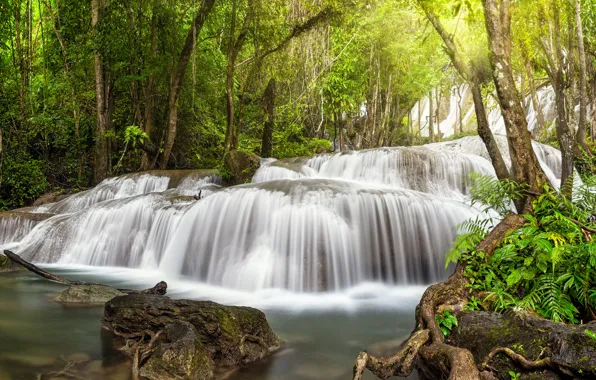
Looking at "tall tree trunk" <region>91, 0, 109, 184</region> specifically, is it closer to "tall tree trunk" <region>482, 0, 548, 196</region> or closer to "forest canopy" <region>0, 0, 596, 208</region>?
"forest canopy" <region>0, 0, 596, 208</region>

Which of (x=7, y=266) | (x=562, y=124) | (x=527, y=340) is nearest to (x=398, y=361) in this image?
(x=527, y=340)

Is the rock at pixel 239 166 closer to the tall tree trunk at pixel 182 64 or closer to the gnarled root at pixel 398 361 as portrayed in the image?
the tall tree trunk at pixel 182 64

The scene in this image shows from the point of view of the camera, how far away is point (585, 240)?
12.5 feet

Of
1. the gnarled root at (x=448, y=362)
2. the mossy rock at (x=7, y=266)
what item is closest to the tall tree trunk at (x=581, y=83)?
the gnarled root at (x=448, y=362)

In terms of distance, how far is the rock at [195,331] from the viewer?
3.21 metres

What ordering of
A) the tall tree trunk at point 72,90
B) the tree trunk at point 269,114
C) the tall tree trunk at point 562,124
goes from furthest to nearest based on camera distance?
the tree trunk at point 269,114, the tall tree trunk at point 72,90, the tall tree trunk at point 562,124

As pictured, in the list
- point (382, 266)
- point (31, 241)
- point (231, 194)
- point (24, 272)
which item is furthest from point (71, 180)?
point (382, 266)

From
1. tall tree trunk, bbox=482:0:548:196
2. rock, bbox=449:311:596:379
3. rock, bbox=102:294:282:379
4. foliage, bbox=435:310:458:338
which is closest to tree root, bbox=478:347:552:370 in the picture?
rock, bbox=449:311:596:379

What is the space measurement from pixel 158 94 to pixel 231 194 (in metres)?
9.79

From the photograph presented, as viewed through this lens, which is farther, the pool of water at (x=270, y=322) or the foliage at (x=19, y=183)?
the foliage at (x=19, y=183)

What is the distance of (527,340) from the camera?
2.80 m

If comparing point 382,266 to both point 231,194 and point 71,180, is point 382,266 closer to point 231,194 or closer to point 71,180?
point 231,194

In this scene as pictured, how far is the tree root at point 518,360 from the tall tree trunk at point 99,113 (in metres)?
14.5

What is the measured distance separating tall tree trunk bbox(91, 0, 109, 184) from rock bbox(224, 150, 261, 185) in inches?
207
